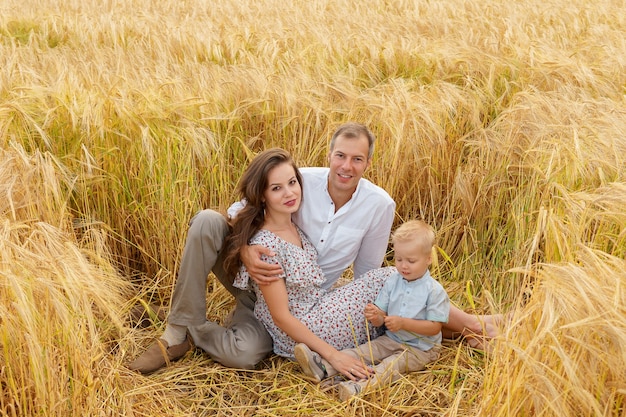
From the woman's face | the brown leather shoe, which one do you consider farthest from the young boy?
the brown leather shoe

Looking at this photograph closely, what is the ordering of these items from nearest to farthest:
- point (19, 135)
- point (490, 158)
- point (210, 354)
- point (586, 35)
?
point (210, 354)
point (19, 135)
point (490, 158)
point (586, 35)

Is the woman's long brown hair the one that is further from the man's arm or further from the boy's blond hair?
the boy's blond hair

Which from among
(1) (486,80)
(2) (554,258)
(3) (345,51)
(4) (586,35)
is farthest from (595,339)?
A: (4) (586,35)

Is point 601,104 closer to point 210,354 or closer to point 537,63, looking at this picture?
point 537,63

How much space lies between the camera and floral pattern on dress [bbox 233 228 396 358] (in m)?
2.79

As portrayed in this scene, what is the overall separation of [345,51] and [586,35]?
208cm

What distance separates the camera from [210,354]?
9.45 ft

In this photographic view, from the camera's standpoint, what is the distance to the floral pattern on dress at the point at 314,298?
2.79 metres

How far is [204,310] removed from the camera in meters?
2.91

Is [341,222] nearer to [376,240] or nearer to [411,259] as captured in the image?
[376,240]

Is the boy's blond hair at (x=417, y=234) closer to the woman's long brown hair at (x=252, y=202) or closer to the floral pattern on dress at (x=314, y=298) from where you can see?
the floral pattern on dress at (x=314, y=298)

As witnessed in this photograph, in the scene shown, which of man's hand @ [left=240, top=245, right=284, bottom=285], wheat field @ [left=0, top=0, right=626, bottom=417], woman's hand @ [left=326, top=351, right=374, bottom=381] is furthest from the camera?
man's hand @ [left=240, top=245, right=284, bottom=285]

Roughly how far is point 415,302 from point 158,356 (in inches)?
39.0

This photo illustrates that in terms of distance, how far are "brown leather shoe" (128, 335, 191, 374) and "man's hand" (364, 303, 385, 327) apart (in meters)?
0.74
